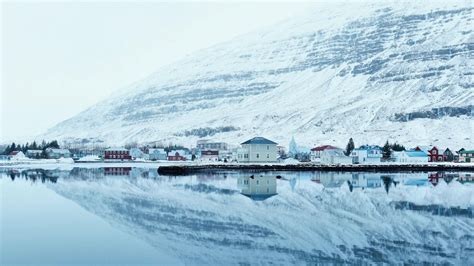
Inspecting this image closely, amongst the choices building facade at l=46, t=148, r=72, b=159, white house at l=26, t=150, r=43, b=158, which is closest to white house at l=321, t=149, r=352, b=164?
building facade at l=46, t=148, r=72, b=159

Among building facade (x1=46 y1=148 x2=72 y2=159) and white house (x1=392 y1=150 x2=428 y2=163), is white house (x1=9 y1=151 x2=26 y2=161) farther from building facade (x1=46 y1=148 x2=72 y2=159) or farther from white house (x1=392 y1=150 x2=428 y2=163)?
white house (x1=392 y1=150 x2=428 y2=163)

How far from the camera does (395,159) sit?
119875 millimetres

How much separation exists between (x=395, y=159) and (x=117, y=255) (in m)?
106

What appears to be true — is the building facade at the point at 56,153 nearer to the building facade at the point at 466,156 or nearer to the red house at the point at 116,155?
the red house at the point at 116,155

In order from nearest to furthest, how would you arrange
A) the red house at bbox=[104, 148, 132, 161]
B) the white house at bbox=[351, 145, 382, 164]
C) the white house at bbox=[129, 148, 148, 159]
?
A: the white house at bbox=[351, 145, 382, 164] < the red house at bbox=[104, 148, 132, 161] < the white house at bbox=[129, 148, 148, 159]

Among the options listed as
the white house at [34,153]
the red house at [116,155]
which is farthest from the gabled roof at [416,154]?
the white house at [34,153]

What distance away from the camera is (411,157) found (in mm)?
117375

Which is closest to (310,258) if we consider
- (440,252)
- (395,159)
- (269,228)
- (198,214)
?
(440,252)

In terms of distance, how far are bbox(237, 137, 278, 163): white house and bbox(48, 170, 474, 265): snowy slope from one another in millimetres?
58601

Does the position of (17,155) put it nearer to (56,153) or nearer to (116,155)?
(56,153)

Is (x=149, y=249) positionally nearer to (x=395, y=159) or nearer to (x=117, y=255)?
(x=117, y=255)

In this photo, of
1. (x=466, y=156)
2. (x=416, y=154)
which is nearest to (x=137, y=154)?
(x=416, y=154)

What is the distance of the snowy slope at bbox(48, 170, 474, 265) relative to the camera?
19.5m

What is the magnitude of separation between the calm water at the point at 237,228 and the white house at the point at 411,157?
7905 centimetres
